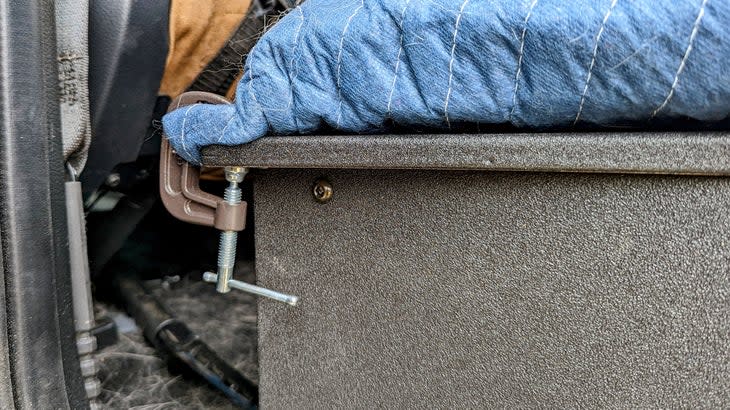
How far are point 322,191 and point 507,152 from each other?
0.26 metres

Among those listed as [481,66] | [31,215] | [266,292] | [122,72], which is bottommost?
[266,292]

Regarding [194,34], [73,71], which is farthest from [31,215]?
[194,34]

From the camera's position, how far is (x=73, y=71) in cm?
71

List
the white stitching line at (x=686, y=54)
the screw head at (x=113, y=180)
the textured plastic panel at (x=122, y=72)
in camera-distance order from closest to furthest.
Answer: the white stitching line at (x=686, y=54) → the textured plastic panel at (x=122, y=72) → the screw head at (x=113, y=180)

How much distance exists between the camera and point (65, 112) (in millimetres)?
715

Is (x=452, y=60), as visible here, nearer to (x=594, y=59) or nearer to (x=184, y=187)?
(x=594, y=59)

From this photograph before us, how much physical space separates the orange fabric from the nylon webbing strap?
11cm

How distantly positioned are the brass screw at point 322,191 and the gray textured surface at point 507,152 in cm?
7

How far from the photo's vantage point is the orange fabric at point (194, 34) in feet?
2.53

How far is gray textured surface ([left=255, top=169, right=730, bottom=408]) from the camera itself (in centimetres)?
49

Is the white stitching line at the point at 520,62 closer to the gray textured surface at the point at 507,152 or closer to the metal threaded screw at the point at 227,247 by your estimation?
the gray textured surface at the point at 507,152

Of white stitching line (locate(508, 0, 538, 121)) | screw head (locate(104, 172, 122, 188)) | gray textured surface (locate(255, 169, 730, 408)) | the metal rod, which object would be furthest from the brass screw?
screw head (locate(104, 172, 122, 188))

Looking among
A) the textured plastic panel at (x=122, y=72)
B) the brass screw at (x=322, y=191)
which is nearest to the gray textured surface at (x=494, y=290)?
the brass screw at (x=322, y=191)

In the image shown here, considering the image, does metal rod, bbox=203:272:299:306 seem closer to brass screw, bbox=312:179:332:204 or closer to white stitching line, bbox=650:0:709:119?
brass screw, bbox=312:179:332:204
